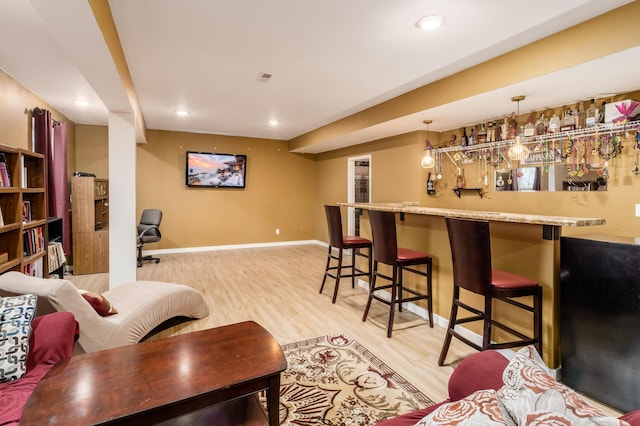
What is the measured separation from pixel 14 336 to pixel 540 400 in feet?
7.01

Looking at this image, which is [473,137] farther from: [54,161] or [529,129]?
[54,161]

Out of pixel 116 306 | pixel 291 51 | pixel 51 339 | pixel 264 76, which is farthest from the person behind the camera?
pixel 264 76

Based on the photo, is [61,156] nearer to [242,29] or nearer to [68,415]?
[242,29]

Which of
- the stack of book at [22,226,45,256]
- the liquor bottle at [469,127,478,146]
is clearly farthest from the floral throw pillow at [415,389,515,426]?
the liquor bottle at [469,127,478,146]

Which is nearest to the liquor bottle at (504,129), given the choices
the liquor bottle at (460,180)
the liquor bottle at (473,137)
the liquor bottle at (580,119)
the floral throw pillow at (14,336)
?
the liquor bottle at (473,137)

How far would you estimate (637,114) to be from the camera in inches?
117

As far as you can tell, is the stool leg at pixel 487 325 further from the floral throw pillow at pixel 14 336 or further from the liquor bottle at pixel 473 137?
the liquor bottle at pixel 473 137

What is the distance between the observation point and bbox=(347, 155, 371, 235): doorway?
6.99 m

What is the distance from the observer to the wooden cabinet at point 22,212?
2.90 metres

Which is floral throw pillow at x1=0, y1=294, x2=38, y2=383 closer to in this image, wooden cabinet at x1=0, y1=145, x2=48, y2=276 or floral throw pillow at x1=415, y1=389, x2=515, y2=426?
wooden cabinet at x1=0, y1=145, x2=48, y2=276

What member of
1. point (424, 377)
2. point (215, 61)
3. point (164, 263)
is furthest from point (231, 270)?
point (424, 377)

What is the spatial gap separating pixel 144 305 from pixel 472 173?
422 centimetres

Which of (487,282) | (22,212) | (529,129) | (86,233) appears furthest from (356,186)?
(22,212)

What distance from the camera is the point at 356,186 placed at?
7184 mm
